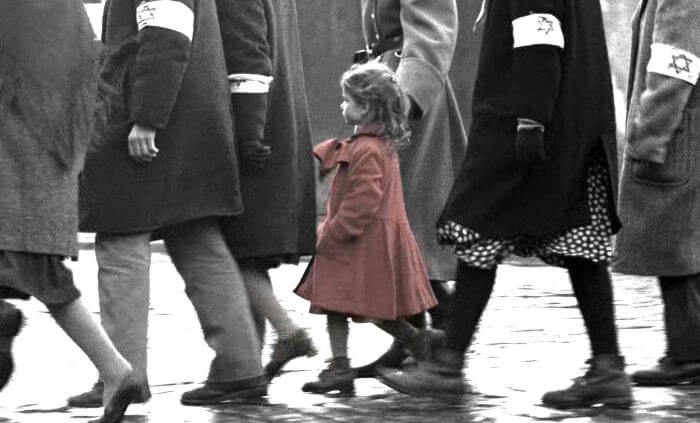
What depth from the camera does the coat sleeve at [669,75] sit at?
6.86 meters

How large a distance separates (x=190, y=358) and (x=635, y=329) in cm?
210

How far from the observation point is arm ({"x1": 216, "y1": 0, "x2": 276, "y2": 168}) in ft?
22.4

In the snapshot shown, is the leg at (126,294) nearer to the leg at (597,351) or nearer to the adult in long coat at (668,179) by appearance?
the leg at (597,351)

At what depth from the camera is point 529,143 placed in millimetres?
6297

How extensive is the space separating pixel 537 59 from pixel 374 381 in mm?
1594

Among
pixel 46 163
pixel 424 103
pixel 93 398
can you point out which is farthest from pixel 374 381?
pixel 46 163

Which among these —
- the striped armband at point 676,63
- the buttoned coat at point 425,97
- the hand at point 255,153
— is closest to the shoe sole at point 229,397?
the hand at point 255,153

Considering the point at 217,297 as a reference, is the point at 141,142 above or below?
above

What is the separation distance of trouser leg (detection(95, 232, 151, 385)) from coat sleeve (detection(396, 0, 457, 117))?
4.46ft

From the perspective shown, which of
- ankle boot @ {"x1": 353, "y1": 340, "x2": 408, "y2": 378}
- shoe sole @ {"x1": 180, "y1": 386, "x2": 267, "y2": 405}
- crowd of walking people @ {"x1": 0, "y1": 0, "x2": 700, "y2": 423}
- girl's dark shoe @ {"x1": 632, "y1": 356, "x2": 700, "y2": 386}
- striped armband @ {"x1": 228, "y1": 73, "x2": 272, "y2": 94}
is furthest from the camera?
ankle boot @ {"x1": 353, "y1": 340, "x2": 408, "y2": 378}

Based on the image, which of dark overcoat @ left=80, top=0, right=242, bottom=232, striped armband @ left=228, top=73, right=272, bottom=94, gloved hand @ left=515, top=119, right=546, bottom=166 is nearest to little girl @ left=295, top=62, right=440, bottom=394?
striped armband @ left=228, top=73, right=272, bottom=94

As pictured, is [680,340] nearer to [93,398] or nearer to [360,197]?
[360,197]

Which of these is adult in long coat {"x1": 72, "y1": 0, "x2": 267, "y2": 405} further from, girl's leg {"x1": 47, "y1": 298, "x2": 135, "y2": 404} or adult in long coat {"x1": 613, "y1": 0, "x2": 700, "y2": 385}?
adult in long coat {"x1": 613, "y1": 0, "x2": 700, "y2": 385}

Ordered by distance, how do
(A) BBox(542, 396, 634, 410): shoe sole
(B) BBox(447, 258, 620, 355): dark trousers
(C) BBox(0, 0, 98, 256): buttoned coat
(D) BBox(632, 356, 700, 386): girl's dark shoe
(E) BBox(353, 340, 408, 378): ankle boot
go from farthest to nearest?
1. (E) BBox(353, 340, 408, 378): ankle boot
2. (D) BBox(632, 356, 700, 386): girl's dark shoe
3. (B) BBox(447, 258, 620, 355): dark trousers
4. (A) BBox(542, 396, 634, 410): shoe sole
5. (C) BBox(0, 0, 98, 256): buttoned coat
